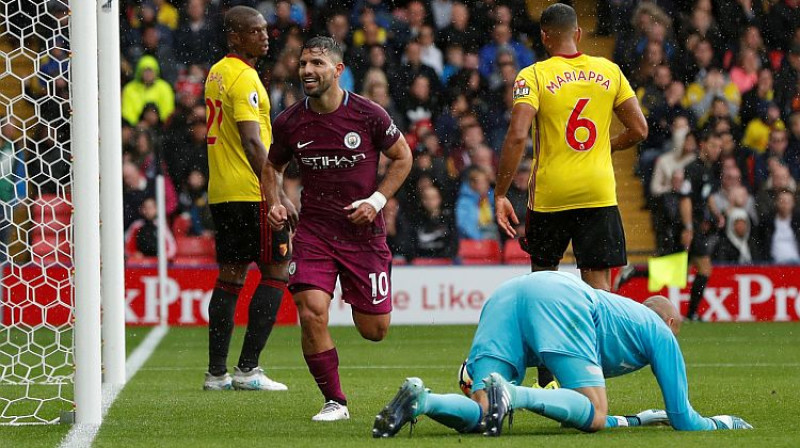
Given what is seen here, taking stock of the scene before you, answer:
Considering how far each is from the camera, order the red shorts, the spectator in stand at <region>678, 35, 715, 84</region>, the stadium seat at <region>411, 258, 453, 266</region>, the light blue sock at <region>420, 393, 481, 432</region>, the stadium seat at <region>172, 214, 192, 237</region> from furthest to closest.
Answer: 1. the spectator in stand at <region>678, 35, 715, 84</region>
2. the stadium seat at <region>172, 214, 192, 237</region>
3. the stadium seat at <region>411, 258, 453, 266</region>
4. the red shorts
5. the light blue sock at <region>420, 393, 481, 432</region>

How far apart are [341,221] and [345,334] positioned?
7.27 metres

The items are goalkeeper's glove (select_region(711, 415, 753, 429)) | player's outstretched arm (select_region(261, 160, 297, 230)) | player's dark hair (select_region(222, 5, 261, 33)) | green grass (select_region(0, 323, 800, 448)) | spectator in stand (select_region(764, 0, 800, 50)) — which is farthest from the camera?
spectator in stand (select_region(764, 0, 800, 50))

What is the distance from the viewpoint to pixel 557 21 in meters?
8.05

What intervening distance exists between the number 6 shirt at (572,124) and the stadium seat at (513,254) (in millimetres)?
8024

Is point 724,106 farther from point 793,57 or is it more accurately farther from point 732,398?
point 732,398

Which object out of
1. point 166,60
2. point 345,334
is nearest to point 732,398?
point 345,334

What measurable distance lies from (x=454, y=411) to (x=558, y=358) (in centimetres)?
50

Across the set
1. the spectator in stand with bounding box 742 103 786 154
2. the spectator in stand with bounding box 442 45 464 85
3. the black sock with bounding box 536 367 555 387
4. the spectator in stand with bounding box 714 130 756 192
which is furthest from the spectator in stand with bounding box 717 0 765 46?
the black sock with bounding box 536 367 555 387

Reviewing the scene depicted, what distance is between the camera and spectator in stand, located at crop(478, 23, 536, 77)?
61.3 ft

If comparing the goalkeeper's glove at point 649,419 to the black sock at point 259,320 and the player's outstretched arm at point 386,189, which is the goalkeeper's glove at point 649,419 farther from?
the black sock at point 259,320

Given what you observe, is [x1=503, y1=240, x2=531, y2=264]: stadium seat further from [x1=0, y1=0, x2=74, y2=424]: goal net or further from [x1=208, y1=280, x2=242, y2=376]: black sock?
[x1=208, y1=280, x2=242, y2=376]: black sock

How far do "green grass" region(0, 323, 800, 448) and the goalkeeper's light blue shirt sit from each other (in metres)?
0.26

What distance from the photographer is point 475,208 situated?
1694cm

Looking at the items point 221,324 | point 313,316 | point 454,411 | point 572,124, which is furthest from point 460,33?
point 454,411
